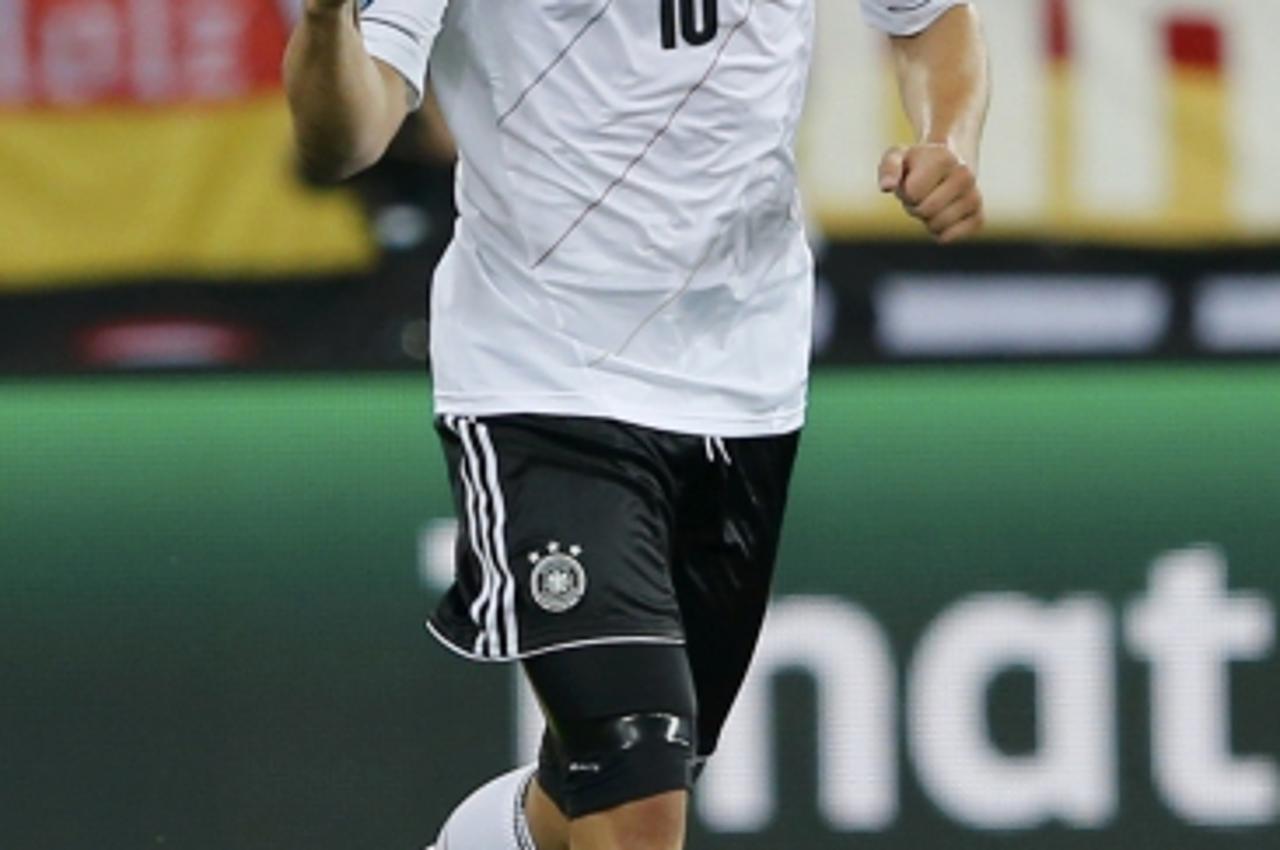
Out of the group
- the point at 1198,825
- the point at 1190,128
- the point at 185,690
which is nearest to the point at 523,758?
the point at 185,690

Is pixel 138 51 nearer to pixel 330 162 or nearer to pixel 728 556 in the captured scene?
pixel 728 556

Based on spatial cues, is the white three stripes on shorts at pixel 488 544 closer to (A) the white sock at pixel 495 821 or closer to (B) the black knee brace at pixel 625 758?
(B) the black knee brace at pixel 625 758

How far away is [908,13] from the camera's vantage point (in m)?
3.98

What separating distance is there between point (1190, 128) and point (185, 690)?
2079 millimetres

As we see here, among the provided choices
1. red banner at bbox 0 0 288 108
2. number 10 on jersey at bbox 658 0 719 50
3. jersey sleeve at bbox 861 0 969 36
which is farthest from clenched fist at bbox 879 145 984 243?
red banner at bbox 0 0 288 108

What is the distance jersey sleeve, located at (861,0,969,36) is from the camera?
13.1ft

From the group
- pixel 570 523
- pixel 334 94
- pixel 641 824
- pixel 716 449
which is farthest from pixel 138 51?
pixel 641 824

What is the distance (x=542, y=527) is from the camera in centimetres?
356

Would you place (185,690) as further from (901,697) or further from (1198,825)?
(1198,825)

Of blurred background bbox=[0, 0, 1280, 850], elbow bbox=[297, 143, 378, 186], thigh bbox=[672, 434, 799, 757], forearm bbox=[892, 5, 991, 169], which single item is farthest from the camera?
blurred background bbox=[0, 0, 1280, 850]

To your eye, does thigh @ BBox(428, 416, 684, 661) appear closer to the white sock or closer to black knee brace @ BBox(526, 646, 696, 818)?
black knee brace @ BBox(526, 646, 696, 818)

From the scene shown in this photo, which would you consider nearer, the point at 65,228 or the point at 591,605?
the point at 591,605

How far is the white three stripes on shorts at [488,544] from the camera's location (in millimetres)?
3576

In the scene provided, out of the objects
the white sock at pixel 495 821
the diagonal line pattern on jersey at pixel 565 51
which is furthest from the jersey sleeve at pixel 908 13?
the white sock at pixel 495 821
